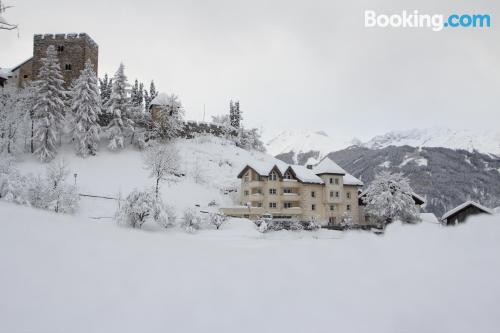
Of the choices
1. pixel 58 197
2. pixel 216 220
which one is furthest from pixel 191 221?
pixel 58 197

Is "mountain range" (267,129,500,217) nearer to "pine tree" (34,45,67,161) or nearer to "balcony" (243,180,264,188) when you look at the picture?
"balcony" (243,180,264,188)

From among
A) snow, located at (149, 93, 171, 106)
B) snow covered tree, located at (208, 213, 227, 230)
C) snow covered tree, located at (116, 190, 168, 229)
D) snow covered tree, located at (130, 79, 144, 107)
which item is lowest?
snow covered tree, located at (208, 213, 227, 230)

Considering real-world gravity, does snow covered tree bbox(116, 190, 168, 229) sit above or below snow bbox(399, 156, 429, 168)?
below

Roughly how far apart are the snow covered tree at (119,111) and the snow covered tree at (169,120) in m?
4.46

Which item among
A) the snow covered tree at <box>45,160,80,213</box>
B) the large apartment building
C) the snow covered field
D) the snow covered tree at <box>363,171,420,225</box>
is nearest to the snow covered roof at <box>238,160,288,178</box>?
the large apartment building

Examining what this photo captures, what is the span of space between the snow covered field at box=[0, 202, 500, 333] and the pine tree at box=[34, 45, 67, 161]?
35614mm

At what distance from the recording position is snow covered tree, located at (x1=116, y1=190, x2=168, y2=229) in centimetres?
2011

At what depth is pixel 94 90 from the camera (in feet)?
131

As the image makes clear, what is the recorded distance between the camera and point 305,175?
38.4m

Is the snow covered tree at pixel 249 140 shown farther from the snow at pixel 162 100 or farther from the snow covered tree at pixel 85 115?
the snow covered tree at pixel 85 115

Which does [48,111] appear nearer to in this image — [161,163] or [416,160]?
[161,163]

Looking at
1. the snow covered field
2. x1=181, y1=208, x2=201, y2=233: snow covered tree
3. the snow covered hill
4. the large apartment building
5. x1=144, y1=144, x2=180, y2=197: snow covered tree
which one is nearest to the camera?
the snow covered field

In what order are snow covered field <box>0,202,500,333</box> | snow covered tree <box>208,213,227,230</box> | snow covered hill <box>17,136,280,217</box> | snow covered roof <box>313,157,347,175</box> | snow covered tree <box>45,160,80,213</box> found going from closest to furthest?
snow covered field <box>0,202,500,333</box>
snow covered tree <box>45,160,80,213</box>
snow covered tree <box>208,213,227,230</box>
snow covered hill <box>17,136,280,217</box>
snow covered roof <box>313,157,347,175</box>

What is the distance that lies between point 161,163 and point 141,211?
41.7 ft
